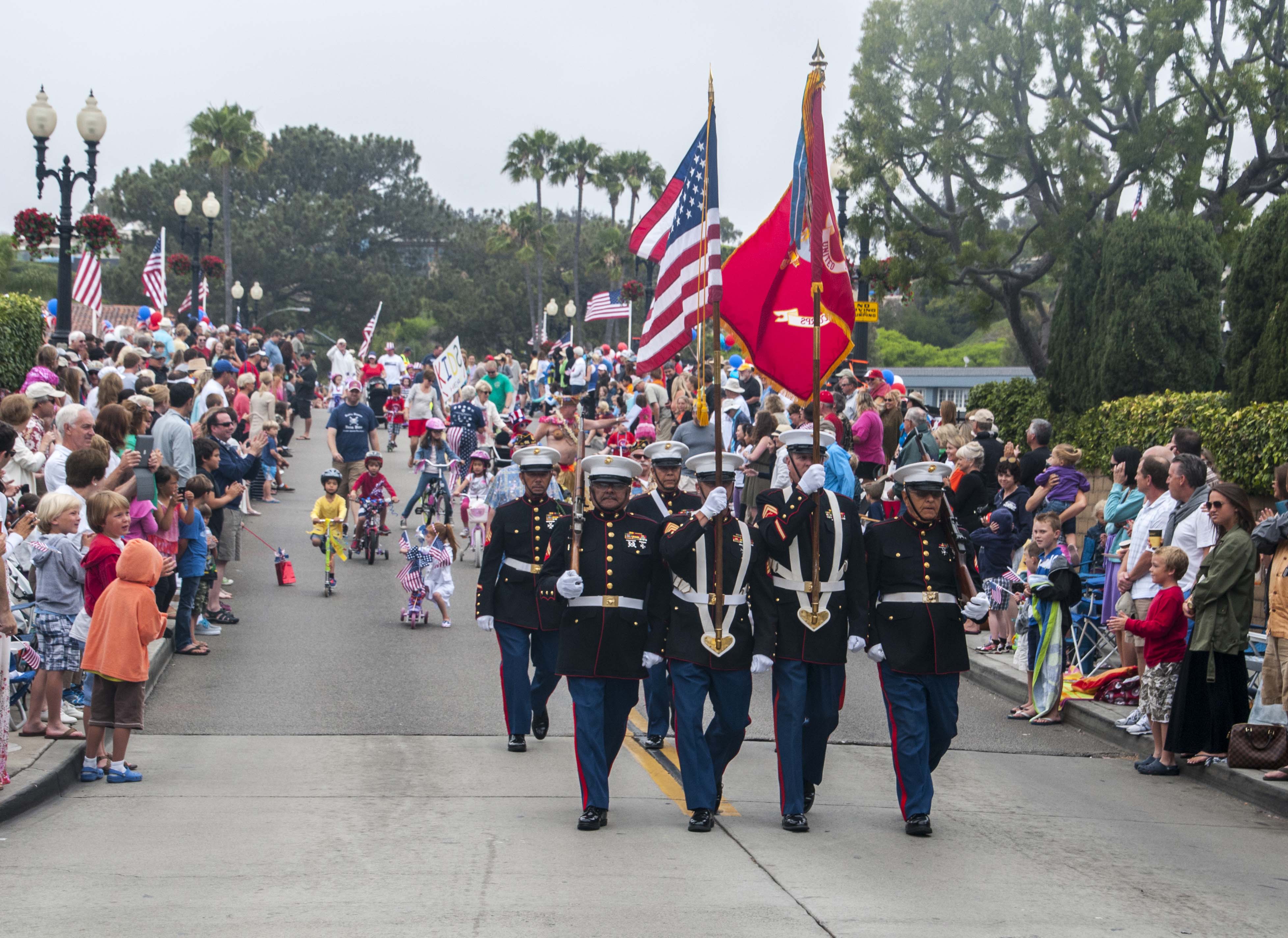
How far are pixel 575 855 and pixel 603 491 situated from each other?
2.13 metres

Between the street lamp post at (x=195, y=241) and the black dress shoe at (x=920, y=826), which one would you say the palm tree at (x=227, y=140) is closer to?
the street lamp post at (x=195, y=241)

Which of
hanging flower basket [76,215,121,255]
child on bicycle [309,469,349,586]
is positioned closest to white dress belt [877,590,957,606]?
child on bicycle [309,469,349,586]

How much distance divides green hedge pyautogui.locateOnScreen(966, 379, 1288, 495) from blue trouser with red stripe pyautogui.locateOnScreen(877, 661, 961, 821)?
22.6 ft

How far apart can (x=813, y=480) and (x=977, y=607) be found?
1.32m

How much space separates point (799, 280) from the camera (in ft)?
37.9

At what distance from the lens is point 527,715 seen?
968 cm

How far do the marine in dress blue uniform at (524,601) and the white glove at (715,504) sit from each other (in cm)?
202

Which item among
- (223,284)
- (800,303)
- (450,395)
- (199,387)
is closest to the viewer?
(800,303)

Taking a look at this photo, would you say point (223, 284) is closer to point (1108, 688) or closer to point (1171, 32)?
point (1171, 32)

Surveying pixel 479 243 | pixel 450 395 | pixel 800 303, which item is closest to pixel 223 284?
pixel 479 243

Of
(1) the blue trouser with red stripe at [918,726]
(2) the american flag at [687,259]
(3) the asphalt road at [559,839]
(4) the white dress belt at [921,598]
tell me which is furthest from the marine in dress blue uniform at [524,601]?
(1) the blue trouser with red stripe at [918,726]

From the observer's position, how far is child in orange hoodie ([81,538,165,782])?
8.66 meters

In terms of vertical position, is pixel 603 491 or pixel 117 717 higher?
pixel 603 491

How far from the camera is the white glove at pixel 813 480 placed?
7.80 m
